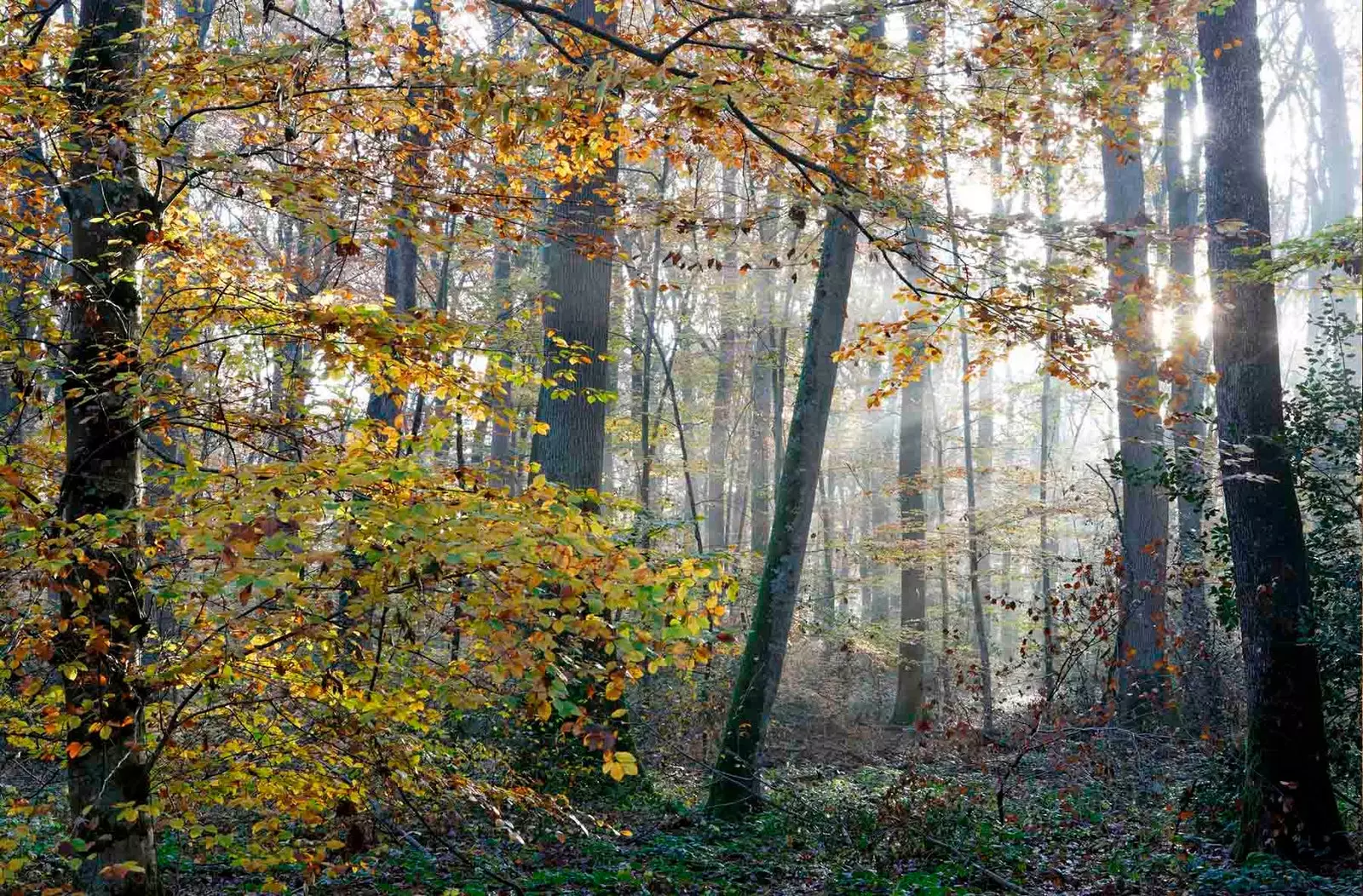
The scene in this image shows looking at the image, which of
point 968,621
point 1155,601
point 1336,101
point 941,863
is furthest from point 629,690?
point 1336,101

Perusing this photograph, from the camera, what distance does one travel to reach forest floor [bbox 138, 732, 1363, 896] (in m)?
6.39

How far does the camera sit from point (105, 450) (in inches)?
195

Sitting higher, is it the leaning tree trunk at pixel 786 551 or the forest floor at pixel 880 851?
the leaning tree trunk at pixel 786 551

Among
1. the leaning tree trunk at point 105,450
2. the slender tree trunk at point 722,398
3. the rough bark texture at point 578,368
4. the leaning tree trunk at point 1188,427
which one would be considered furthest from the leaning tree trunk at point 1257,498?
the slender tree trunk at point 722,398

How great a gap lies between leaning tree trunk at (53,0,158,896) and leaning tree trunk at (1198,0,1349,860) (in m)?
6.68

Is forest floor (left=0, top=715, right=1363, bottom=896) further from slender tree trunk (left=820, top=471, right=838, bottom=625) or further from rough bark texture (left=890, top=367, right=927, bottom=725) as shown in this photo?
rough bark texture (left=890, top=367, right=927, bottom=725)

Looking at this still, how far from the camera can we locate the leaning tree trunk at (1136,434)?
4.99m

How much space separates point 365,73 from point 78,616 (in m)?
3.07

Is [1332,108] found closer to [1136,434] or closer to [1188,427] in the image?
[1188,427]

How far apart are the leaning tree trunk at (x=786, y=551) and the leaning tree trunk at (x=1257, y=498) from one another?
9.73 feet

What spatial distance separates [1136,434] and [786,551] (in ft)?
24.1

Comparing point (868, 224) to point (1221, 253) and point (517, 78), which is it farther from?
point (1221, 253)

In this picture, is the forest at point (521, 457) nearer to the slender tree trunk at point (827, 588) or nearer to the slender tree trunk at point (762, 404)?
the slender tree trunk at point (827, 588)

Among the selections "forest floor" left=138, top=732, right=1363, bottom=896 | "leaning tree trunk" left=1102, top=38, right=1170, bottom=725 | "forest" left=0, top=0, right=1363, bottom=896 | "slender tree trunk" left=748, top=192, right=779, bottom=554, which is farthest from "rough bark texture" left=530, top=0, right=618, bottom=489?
"slender tree trunk" left=748, top=192, right=779, bottom=554
